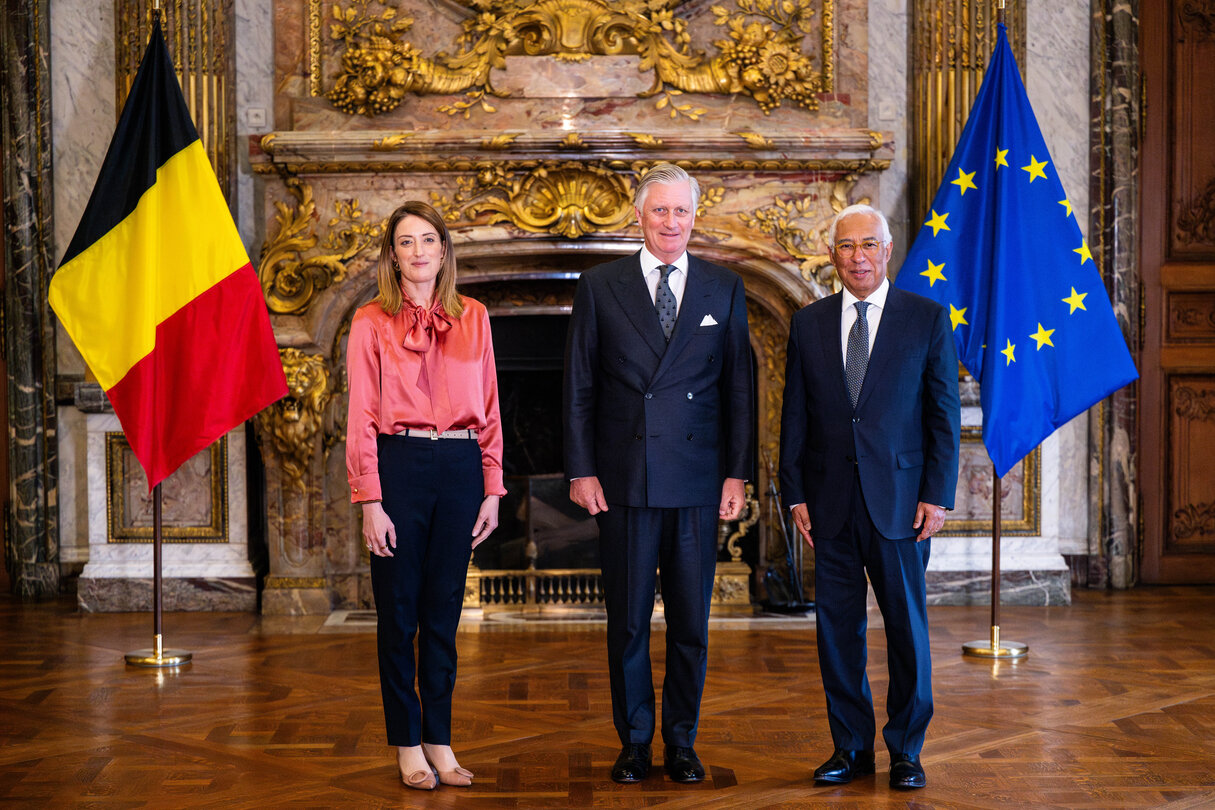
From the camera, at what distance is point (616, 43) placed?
542 cm

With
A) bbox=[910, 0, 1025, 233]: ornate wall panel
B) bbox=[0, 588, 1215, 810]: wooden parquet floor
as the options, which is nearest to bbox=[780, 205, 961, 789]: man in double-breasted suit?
bbox=[0, 588, 1215, 810]: wooden parquet floor

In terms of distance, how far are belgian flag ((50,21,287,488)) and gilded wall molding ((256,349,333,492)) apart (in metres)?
0.55

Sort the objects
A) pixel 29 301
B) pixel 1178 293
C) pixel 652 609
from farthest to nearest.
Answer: pixel 1178 293 → pixel 29 301 → pixel 652 609

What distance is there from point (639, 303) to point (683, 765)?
3.87ft

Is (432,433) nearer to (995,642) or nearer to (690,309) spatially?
(690,309)

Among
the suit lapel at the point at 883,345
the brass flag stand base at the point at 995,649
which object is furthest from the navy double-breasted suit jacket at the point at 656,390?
the brass flag stand base at the point at 995,649

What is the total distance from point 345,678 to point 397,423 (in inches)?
64.4

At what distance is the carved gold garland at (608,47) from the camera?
5336mm

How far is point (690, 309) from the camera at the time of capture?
3.06 m

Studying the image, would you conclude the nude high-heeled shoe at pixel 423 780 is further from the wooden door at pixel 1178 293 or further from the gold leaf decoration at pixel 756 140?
the wooden door at pixel 1178 293

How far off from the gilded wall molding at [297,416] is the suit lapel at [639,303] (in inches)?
99.0

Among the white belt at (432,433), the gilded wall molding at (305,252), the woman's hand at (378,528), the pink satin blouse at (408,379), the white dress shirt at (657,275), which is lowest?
the woman's hand at (378,528)

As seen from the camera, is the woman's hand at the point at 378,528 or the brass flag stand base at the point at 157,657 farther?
the brass flag stand base at the point at 157,657

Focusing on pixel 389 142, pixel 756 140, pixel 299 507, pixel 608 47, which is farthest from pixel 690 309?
pixel 299 507
